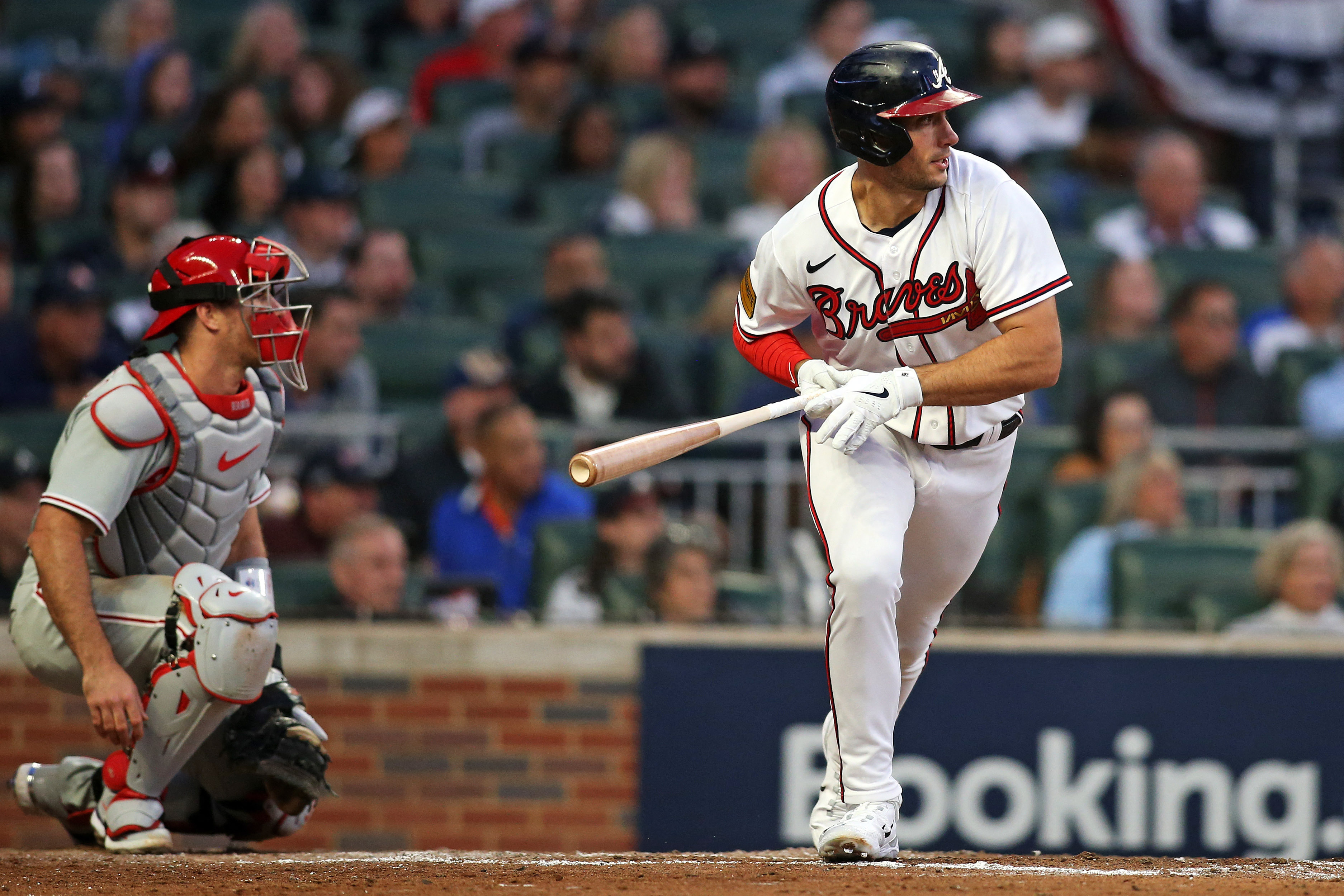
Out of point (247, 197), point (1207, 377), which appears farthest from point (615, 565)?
point (247, 197)

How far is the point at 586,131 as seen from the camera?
8586 mm

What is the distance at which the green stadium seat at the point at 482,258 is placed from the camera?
8250 millimetres

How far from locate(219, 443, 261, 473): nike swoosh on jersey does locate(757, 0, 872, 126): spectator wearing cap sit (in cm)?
511

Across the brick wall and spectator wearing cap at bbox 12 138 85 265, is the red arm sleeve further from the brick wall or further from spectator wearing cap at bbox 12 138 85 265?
spectator wearing cap at bbox 12 138 85 265

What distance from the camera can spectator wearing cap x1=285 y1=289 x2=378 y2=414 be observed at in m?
6.98

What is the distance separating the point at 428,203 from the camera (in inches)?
338

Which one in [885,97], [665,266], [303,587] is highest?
[665,266]

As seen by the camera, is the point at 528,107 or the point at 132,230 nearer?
the point at 132,230

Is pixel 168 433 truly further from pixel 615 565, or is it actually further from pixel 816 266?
pixel 615 565

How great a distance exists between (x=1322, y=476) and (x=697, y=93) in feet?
12.2

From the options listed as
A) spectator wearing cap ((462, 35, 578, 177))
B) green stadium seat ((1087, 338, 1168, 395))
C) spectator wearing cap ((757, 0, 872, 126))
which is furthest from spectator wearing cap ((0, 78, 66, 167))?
green stadium seat ((1087, 338, 1168, 395))

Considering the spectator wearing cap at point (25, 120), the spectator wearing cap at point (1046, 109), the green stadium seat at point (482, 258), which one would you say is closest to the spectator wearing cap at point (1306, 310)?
the spectator wearing cap at point (1046, 109)

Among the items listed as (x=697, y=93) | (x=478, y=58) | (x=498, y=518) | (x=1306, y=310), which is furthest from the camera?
(x=478, y=58)

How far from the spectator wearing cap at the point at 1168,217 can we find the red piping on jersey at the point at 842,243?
4314 millimetres
